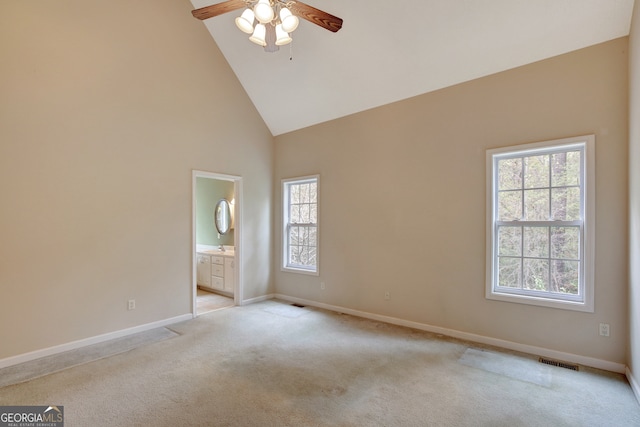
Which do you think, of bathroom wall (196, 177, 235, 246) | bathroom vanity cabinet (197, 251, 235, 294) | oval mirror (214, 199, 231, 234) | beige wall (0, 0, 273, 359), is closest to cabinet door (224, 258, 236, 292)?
bathroom vanity cabinet (197, 251, 235, 294)

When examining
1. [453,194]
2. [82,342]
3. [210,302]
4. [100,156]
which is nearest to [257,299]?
[210,302]

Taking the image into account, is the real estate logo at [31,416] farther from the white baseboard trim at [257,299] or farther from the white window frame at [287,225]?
the white window frame at [287,225]

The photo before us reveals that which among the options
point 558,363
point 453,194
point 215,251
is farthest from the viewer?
point 215,251

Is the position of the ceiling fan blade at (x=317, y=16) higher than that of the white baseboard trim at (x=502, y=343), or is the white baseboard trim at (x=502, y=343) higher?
the ceiling fan blade at (x=317, y=16)

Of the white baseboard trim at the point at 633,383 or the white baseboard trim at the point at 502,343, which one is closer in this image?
the white baseboard trim at the point at 633,383

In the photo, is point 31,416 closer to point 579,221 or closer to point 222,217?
point 222,217

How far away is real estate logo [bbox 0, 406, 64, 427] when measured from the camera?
2.19 metres

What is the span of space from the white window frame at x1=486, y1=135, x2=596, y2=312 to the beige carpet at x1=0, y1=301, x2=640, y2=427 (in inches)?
24.1

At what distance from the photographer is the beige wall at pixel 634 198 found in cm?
245

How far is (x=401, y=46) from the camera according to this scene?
3518 millimetres

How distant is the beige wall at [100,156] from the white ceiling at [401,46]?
2.59 ft

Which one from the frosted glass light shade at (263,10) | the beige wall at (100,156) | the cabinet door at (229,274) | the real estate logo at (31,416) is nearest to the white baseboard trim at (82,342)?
the beige wall at (100,156)

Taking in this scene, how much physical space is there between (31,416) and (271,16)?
348 cm

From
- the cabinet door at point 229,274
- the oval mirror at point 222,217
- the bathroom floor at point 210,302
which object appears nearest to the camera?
the bathroom floor at point 210,302
